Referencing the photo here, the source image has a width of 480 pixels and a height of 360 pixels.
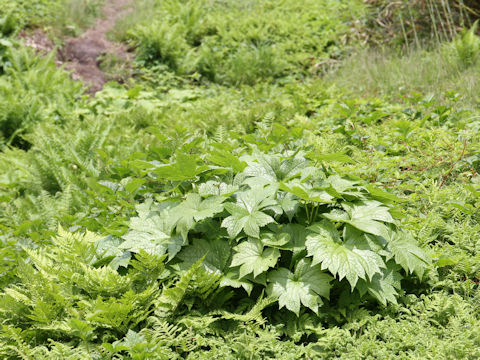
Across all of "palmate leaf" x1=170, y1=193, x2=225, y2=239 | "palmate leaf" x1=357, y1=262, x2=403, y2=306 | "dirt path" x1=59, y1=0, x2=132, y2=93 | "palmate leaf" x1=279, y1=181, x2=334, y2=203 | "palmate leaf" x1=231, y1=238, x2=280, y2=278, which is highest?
"dirt path" x1=59, y1=0, x2=132, y2=93

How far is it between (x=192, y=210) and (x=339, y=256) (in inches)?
30.2

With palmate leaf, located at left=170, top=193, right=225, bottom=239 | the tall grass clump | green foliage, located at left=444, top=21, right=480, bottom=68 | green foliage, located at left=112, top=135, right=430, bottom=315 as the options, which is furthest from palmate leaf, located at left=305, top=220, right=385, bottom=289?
green foliage, located at left=444, top=21, right=480, bottom=68

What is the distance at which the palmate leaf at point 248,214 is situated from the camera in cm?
193

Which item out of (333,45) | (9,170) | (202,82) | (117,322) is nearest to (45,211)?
(9,170)

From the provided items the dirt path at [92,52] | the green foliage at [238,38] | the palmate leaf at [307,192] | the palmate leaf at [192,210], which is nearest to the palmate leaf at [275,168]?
the palmate leaf at [307,192]

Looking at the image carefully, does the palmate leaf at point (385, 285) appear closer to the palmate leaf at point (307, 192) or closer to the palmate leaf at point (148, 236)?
the palmate leaf at point (307, 192)

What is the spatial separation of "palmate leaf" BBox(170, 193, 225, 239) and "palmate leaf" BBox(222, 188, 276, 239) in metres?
0.07

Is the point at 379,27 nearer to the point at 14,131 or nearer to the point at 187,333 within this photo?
the point at 14,131

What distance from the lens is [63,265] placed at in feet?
7.30

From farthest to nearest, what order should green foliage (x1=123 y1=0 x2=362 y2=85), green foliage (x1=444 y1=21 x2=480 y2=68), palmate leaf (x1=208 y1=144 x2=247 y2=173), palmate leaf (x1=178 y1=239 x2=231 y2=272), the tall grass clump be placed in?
green foliage (x1=123 y1=0 x2=362 y2=85)
green foliage (x1=444 y1=21 x2=480 y2=68)
the tall grass clump
palmate leaf (x1=208 y1=144 x2=247 y2=173)
palmate leaf (x1=178 y1=239 x2=231 y2=272)

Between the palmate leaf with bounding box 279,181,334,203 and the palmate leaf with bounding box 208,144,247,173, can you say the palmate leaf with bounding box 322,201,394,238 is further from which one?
the palmate leaf with bounding box 208,144,247,173

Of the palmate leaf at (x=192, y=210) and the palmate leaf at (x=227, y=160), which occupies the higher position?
the palmate leaf at (x=227, y=160)

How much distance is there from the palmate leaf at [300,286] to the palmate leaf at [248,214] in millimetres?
269

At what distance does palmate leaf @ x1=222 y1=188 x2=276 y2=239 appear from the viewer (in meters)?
1.93
